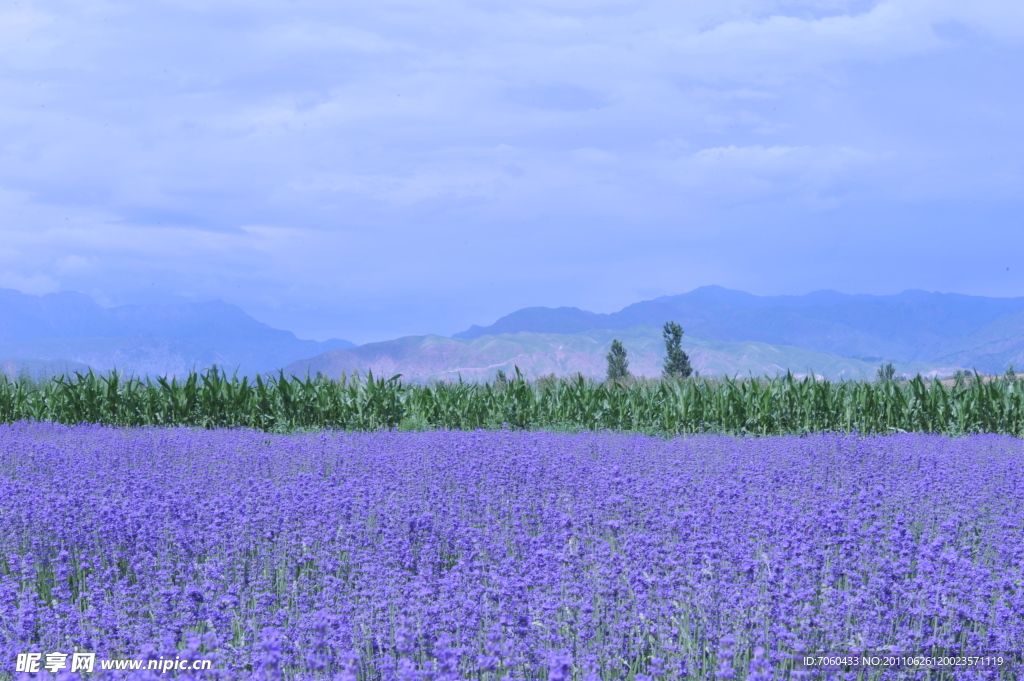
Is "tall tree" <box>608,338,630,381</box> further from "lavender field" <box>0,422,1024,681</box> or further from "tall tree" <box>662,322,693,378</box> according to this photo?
"lavender field" <box>0,422,1024,681</box>

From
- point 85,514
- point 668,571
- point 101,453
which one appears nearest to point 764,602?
point 668,571

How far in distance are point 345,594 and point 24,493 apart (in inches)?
161

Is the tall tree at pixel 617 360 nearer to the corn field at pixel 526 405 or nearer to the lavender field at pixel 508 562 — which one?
the corn field at pixel 526 405

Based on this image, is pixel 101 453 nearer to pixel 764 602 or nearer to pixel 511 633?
pixel 511 633

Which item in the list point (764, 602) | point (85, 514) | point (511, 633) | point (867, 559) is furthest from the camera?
point (85, 514)

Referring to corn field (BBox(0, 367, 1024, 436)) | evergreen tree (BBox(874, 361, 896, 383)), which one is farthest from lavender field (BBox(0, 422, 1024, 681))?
evergreen tree (BBox(874, 361, 896, 383))

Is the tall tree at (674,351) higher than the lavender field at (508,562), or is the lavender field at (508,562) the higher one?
the tall tree at (674,351)

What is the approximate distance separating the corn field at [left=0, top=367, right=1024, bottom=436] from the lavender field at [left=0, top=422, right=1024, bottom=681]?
676cm

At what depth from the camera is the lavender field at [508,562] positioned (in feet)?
13.7

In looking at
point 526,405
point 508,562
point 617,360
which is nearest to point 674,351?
point 617,360

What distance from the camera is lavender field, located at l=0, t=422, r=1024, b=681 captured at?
4.18m

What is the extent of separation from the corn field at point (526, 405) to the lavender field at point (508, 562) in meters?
6.76

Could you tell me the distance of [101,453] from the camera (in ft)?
34.0

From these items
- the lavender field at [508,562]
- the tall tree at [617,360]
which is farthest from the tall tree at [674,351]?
the lavender field at [508,562]
